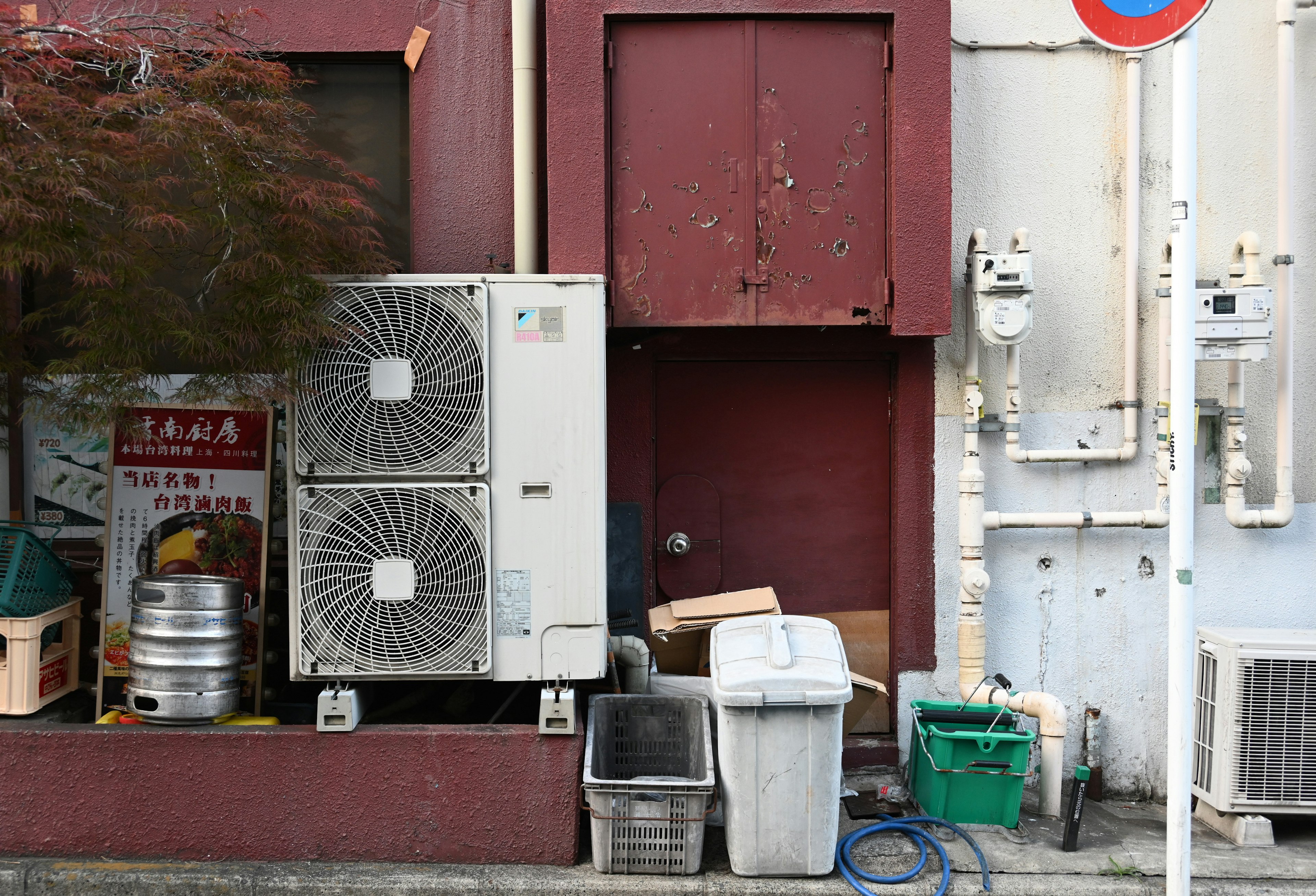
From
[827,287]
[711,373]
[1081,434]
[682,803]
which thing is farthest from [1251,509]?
[682,803]

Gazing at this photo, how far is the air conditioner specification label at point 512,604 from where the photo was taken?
428cm

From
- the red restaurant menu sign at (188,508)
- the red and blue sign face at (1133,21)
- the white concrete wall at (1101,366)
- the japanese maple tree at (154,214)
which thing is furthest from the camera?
the white concrete wall at (1101,366)

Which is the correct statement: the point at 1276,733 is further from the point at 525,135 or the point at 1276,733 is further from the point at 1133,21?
the point at 525,135

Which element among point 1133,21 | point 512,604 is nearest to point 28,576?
point 512,604

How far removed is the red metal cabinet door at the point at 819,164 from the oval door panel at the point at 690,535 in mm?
1108

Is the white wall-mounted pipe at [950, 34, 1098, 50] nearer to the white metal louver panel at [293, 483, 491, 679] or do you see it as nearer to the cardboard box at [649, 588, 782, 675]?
the cardboard box at [649, 588, 782, 675]

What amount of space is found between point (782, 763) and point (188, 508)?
3.23 m

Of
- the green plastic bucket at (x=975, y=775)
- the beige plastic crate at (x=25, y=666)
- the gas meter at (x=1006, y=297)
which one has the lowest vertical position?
the green plastic bucket at (x=975, y=775)

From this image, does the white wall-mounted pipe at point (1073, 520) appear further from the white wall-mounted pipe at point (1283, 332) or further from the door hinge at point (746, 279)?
the door hinge at point (746, 279)

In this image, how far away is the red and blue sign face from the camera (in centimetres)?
333

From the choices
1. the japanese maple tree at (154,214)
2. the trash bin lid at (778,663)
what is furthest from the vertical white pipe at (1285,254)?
the japanese maple tree at (154,214)

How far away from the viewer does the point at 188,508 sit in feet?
15.8

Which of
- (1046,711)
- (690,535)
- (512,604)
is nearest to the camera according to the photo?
(512,604)

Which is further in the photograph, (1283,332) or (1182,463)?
(1283,332)
